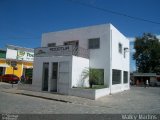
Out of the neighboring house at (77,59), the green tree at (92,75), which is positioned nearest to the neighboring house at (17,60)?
the neighboring house at (77,59)

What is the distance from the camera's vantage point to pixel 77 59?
18.2 metres

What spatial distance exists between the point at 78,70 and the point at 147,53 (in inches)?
1612

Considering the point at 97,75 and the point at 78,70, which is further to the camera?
the point at 97,75

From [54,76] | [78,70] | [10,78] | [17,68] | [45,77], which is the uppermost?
[17,68]

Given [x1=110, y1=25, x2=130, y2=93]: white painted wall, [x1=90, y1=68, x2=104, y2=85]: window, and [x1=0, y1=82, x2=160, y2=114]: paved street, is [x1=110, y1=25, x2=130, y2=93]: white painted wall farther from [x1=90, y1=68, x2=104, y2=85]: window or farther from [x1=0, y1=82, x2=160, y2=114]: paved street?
[x1=0, y1=82, x2=160, y2=114]: paved street

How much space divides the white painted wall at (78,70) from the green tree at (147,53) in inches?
1515

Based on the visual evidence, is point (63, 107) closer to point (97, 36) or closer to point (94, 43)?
point (94, 43)

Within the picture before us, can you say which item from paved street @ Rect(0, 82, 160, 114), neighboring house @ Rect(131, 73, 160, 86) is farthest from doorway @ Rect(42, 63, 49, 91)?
neighboring house @ Rect(131, 73, 160, 86)

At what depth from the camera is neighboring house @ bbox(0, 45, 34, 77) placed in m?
34.0

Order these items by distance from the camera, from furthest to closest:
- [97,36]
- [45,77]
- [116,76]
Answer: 1. [116,76]
2. [97,36]
3. [45,77]

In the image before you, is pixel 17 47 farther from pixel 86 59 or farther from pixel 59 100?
pixel 59 100

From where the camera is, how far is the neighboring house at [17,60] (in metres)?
34.0

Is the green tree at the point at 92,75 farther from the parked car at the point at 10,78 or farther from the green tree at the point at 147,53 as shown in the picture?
the green tree at the point at 147,53


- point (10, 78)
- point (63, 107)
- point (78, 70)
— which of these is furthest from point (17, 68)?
point (63, 107)
